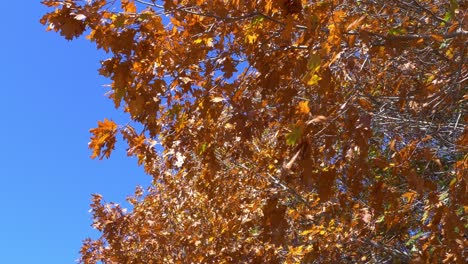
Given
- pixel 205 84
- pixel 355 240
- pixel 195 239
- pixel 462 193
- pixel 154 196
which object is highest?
pixel 154 196

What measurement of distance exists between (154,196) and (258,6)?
26.6 ft

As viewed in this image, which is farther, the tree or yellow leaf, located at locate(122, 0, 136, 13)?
yellow leaf, located at locate(122, 0, 136, 13)

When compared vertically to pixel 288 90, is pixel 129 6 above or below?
above

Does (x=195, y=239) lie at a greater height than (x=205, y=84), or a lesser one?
greater

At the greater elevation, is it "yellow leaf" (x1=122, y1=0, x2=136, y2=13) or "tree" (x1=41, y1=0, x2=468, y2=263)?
"yellow leaf" (x1=122, y1=0, x2=136, y2=13)

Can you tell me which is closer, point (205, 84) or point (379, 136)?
point (205, 84)

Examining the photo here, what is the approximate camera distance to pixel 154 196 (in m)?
11.6

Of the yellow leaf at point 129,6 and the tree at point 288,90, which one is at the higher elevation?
the yellow leaf at point 129,6

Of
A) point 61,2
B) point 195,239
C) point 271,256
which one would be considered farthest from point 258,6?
point 195,239

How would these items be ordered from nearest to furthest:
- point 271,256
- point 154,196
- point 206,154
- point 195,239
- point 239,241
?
point 206,154 → point 271,256 → point 239,241 → point 195,239 → point 154,196

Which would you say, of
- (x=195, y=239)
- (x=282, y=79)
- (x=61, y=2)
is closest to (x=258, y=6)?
(x=282, y=79)

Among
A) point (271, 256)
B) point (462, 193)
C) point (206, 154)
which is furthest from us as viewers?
point (271, 256)

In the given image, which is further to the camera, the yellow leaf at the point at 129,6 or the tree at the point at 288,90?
the yellow leaf at the point at 129,6

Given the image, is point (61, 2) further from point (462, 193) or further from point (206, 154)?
point (462, 193)
